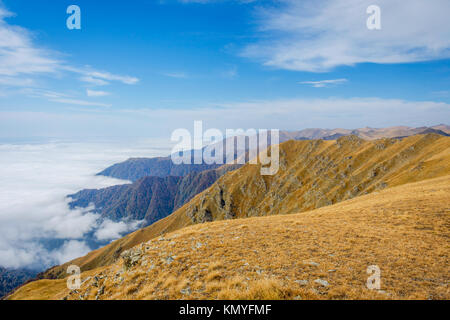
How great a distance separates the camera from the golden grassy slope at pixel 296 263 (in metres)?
9.07

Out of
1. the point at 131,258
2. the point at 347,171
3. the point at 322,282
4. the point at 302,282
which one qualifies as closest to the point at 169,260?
the point at 131,258

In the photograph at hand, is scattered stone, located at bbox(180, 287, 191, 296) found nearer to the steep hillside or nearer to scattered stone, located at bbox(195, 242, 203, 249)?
scattered stone, located at bbox(195, 242, 203, 249)

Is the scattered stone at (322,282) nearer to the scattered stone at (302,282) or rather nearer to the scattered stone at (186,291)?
the scattered stone at (302,282)

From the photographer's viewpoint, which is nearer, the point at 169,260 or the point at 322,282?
the point at 322,282

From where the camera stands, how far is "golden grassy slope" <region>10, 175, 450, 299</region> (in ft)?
29.8

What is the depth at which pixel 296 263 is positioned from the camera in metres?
11.8

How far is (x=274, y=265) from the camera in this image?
11.6 m

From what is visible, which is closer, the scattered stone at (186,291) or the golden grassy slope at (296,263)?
the golden grassy slope at (296,263)

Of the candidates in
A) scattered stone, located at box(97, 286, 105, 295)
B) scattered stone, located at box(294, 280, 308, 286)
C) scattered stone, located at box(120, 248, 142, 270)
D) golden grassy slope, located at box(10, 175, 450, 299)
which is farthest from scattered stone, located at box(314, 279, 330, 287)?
scattered stone, located at box(97, 286, 105, 295)

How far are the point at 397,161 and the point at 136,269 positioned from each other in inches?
5924

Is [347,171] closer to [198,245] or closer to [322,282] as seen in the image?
[198,245]

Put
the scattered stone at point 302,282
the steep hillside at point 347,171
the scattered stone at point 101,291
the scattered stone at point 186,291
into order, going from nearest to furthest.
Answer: the scattered stone at point 302,282 < the scattered stone at point 186,291 < the scattered stone at point 101,291 < the steep hillside at point 347,171

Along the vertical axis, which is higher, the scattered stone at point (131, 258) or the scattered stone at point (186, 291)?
the scattered stone at point (186, 291)

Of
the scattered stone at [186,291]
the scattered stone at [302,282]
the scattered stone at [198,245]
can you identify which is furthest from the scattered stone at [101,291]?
the scattered stone at [302,282]
